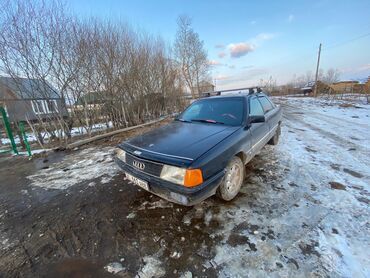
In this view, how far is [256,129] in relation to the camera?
3.25 m

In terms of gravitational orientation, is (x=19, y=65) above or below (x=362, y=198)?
above

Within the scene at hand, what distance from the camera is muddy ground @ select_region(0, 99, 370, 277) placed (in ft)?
5.77

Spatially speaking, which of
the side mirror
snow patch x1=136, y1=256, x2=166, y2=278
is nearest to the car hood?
the side mirror

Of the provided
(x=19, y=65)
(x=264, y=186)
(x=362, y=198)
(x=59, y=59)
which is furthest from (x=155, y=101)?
(x=362, y=198)

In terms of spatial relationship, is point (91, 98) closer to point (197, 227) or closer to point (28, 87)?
point (28, 87)

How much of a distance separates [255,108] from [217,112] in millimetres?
860

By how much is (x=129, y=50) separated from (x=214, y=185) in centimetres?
922

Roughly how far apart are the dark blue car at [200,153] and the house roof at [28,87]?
5.90 meters

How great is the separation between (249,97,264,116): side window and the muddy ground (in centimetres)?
113

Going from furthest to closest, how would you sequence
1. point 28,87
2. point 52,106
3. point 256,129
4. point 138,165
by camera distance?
point 52,106 < point 28,87 < point 256,129 < point 138,165

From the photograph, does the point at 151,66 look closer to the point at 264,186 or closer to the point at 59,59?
the point at 59,59

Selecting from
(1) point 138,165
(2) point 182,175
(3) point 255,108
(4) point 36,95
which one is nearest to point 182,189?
(2) point 182,175

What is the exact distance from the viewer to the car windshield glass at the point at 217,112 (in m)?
3.09

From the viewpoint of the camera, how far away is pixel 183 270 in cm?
172
